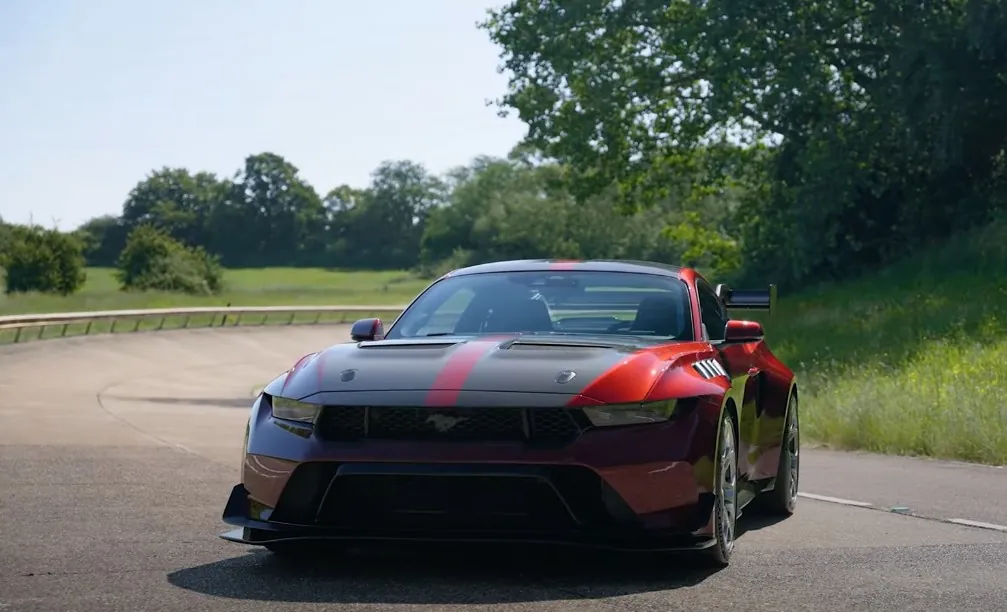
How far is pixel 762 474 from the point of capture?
8.96 meters

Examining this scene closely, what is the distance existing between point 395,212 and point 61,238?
88.1 m

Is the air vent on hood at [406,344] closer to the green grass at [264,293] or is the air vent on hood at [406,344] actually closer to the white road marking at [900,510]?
the white road marking at [900,510]

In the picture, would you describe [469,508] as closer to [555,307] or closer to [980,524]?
[555,307]

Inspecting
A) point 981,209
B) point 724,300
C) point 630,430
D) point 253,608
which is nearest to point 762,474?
point 724,300

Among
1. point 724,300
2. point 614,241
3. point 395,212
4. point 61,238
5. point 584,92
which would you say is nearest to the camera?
point 724,300

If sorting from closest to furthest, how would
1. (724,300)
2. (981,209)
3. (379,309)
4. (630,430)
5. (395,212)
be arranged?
1. (630,430)
2. (724,300)
3. (981,209)
4. (379,309)
5. (395,212)

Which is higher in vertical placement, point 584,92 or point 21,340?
point 584,92

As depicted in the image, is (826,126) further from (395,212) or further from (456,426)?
(395,212)

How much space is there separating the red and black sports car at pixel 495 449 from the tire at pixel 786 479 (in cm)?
218

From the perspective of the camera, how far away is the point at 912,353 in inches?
1040

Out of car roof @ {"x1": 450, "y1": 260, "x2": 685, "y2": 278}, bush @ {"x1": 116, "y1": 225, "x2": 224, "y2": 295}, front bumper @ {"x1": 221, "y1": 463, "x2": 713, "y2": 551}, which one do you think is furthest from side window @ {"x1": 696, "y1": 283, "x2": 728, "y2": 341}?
bush @ {"x1": 116, "y1": 225, "x2": 224, "y2": 295}

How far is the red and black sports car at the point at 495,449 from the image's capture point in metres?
6.61

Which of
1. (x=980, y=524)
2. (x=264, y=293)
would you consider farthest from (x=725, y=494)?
(x=264, y=293)

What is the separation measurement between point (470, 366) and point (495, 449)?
0.53 metres
